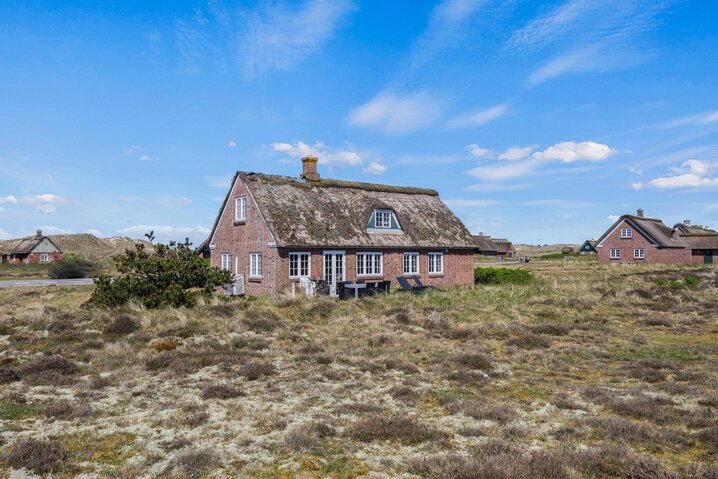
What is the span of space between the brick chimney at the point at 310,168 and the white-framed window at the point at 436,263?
9.02 metres

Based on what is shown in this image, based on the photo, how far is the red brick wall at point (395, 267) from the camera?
2529 cm

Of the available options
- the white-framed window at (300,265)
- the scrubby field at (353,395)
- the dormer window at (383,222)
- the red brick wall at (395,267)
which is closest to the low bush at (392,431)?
the scrubby field at (353,395)

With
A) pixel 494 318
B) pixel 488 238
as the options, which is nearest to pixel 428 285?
pixel 494 318

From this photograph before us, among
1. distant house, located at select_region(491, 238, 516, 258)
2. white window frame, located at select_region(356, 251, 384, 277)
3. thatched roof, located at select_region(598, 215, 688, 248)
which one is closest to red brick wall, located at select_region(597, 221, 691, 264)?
thatched roof, located at select_region(598, 215, 688, 248)

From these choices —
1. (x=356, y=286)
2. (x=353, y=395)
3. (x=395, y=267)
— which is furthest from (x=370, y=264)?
(x=353, y=395)

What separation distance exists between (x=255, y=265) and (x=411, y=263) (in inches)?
382

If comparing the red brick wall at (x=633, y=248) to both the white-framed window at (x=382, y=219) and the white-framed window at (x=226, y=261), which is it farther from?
the white-framed window at (x=226, y=261)

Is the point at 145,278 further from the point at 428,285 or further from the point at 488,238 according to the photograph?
the point at 488,238

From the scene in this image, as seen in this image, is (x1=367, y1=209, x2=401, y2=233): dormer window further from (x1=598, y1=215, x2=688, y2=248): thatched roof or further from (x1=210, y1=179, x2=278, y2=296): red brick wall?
(x1=598, y1=215, x2=688, y2=248): thatched roof

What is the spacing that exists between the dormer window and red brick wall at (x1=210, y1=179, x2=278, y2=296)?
22.0 ft

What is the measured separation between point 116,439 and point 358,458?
141 inches

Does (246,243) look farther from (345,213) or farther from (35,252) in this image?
(35,252)

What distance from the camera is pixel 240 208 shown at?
28.3 meters

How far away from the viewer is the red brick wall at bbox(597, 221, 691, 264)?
57156 millimetres
